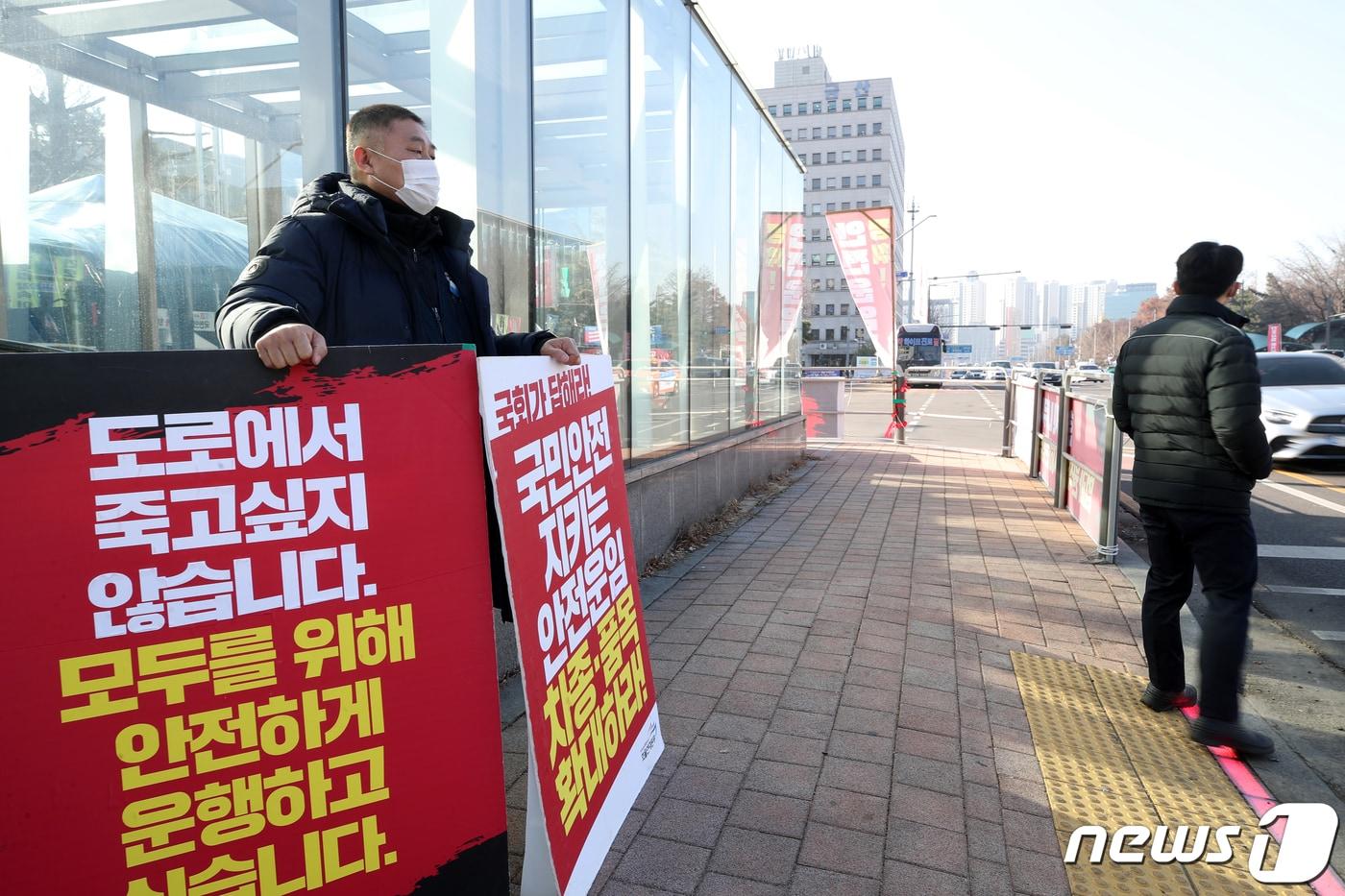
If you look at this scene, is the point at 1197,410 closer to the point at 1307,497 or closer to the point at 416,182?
the point at 416,182

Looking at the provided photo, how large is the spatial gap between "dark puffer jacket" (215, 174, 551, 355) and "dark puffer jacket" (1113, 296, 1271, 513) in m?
2.76

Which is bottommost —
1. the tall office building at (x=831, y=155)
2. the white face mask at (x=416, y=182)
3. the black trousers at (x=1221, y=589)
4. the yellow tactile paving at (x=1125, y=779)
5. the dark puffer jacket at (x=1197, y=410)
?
the yellow tactile paving at (x=1125, y=779)

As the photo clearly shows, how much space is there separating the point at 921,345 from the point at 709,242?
4294cm

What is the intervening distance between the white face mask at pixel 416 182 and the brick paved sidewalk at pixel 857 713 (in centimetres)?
192

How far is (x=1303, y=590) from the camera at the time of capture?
18.7 feet

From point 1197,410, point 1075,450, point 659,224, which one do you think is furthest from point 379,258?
point 1075,450

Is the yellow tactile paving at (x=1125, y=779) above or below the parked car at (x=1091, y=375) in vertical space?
below

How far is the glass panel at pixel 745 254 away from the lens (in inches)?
383

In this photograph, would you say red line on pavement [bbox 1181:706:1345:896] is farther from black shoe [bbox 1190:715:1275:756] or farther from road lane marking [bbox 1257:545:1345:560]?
road lane marking [bbox 1257:545:1345:560]

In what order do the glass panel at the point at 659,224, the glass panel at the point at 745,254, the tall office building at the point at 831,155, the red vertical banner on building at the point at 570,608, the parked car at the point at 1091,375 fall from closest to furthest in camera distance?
the red vertical banner on building at the point at 570,608 < the glass panel at the point at 659,224 < the parked car at the point at 1091,375 < the glass panel at the point at 745,254 < the tall office building at the point at 831,155

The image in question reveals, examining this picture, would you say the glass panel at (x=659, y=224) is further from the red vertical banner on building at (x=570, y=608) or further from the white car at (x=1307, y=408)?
the white car at (x=1307, y=408)

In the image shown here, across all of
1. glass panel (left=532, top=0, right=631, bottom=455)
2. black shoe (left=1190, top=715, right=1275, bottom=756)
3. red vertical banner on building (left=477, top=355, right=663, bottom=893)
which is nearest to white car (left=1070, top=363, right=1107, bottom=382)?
glass panel (left=532, top=0, right=631, bottom=455)

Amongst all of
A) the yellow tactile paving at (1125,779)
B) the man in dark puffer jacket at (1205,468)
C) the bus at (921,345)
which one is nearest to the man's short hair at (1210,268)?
the man in dark puffer jacket at (1205,468)

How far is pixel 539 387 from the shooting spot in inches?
86.2
